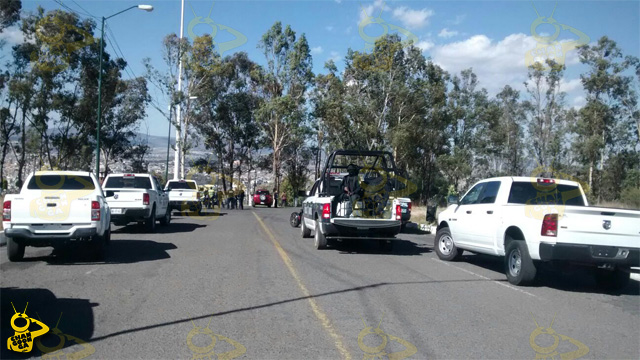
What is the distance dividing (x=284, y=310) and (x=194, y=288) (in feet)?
6.57

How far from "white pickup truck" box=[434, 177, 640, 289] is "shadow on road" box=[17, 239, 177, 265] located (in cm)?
684

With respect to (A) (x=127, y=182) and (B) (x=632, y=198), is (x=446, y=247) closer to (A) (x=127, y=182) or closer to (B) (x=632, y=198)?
(A) (x=127, y=182)

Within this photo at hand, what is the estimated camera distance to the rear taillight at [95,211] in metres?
10.7

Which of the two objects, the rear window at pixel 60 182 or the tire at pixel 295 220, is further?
the tire at pixel 295 220

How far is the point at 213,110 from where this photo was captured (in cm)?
5456

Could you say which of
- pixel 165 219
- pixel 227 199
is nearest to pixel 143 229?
pixel 165 219

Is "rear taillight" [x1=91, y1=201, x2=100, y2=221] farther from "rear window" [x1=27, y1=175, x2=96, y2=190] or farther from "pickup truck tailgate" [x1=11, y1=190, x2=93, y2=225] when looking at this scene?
"rear window" [x1=27, y1=175, x2=96, y2=190]

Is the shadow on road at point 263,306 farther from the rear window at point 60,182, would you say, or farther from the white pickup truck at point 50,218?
the rear window at point 60,182

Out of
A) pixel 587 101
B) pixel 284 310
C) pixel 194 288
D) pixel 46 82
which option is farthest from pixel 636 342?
pixel 587 101

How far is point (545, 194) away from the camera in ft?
33.5

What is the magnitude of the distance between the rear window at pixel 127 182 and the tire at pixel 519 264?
41.9ft
